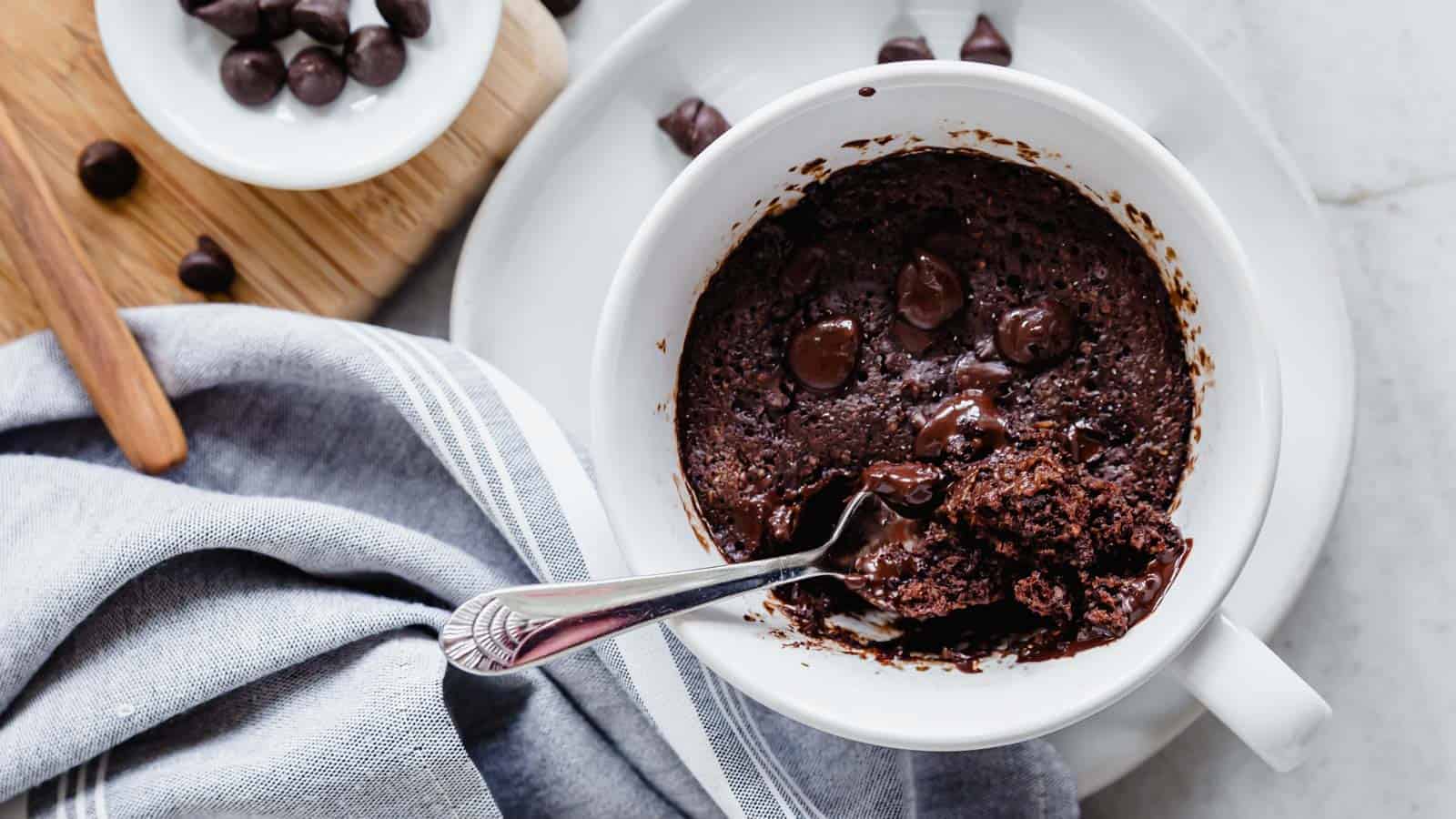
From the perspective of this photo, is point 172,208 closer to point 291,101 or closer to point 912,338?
point 291,101

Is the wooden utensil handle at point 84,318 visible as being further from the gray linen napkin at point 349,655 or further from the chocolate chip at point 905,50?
the chocolate chip at point 905,50

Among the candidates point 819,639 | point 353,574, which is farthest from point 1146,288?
point 353,574

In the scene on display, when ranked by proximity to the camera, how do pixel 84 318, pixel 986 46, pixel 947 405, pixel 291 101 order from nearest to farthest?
1. pixel 947 405
2. pixel 986 46
3. pixel 84 318
4. pixel 291 101

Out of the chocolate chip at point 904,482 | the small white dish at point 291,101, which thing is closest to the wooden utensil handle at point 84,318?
the small white dish at point 291,101

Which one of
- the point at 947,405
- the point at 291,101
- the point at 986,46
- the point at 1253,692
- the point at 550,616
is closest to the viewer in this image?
the point at 1253,692

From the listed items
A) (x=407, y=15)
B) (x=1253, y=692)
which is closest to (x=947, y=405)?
(x=1253, y=692)
